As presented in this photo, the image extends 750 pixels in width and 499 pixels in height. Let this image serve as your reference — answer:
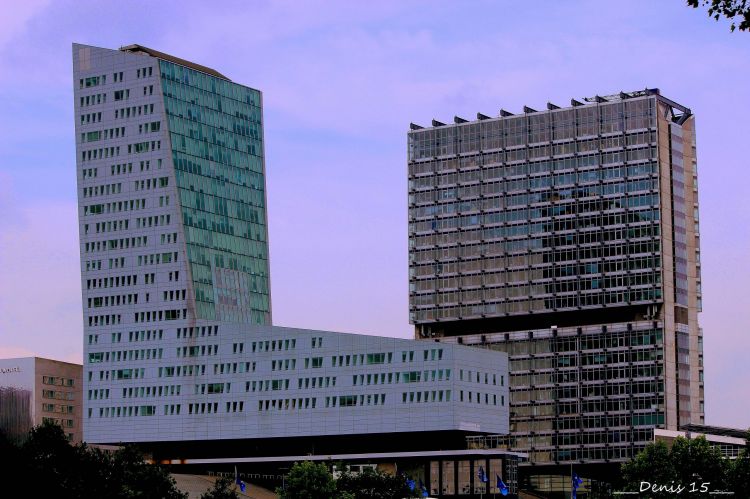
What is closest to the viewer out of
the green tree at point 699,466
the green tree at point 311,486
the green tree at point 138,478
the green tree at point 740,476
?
the green tree at point 138,478

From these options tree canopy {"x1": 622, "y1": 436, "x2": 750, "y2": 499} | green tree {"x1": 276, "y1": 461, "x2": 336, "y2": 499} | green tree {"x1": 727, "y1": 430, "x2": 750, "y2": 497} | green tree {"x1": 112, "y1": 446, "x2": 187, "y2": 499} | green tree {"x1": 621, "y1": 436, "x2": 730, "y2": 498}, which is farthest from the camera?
green tree {"x1": 276, "y1": 461, "x2": 336, "y2": 499}

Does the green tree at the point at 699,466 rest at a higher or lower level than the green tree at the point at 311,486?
higher

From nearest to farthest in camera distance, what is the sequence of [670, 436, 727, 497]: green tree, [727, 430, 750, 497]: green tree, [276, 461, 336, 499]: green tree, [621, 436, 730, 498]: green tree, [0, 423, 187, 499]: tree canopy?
[0, 423, 187, 499]: tree canopy → [727, 430, 750, 497]: green tree → [621, 436, 730, 498]: green tree → [670, 436, 727, 497]: green tree → [276, 461, 336, 499]: green tree

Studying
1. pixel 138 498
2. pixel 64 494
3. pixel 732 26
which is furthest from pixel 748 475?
pixel 732 26

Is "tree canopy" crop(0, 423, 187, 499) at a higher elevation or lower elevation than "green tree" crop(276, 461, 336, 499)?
higher

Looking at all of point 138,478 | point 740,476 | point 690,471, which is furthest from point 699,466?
point 138,478

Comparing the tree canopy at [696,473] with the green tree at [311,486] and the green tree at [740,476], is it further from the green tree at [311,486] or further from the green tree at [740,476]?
the green tree at [311,486]

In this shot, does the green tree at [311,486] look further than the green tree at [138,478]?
Yes

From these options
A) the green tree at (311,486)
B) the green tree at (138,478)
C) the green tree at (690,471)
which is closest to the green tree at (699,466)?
the green tree at (690,471)

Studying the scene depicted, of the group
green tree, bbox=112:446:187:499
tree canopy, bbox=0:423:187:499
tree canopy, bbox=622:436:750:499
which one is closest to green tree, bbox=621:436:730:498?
tree canopy, bbox=622:436:750:499

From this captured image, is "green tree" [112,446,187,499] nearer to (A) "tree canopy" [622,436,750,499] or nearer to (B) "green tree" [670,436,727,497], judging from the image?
(A) "tree canopy" [622,436,750,499]

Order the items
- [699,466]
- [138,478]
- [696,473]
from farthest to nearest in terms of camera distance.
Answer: [699,466], [696,473], [138,478]

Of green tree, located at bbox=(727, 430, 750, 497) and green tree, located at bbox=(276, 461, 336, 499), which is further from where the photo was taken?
green tree, located at bbox=(276, 461, 336, 499)

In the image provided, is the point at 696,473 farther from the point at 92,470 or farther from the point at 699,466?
the point at 92,470
